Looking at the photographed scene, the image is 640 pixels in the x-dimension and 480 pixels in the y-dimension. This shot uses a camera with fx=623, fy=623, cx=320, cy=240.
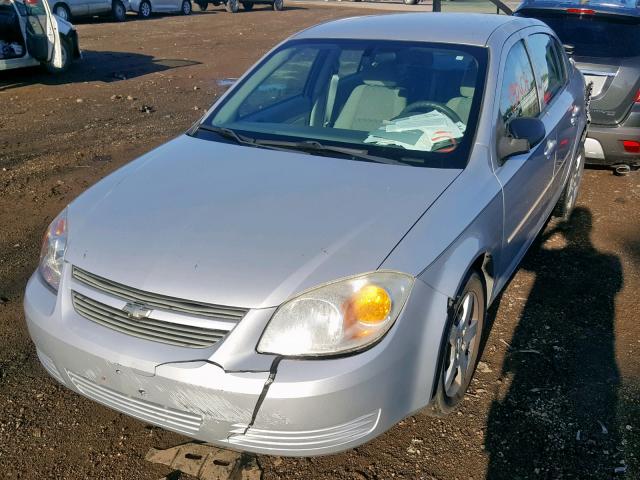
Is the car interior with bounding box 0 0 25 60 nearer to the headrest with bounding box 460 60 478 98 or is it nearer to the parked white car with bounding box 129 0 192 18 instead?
the headrest with bounding box 460 60 478 98

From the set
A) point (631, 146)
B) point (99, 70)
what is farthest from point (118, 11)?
point (631, 146)

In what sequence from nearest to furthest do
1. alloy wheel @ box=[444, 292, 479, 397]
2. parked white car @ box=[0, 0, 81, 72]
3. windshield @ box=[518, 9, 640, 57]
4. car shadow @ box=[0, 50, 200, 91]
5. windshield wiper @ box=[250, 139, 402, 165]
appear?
alloy wheel @ box=[444, 292, 479, 397]
windshield wiper @ box=[250, 139, 402, 165]
windshield @ box=[518, 9, 640, 57]
parked white car @ box=[0, 0, 81, 72]
car shadow @ box=[0, 50, 200, 91]

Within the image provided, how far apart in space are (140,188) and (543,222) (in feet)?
8.68

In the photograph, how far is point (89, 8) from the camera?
1872cm

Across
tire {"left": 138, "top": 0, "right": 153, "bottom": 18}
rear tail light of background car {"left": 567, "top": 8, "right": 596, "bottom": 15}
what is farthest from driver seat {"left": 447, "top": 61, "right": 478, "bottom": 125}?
tire {"left": 138, "top": 0, "right": 153, "bottom": 18}

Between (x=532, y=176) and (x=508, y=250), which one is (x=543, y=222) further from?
(x=508, y=250)

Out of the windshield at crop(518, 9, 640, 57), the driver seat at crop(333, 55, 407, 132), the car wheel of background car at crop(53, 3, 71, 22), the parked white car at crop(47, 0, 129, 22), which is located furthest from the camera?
the parked white car at crop(47, 0, 129, 22)

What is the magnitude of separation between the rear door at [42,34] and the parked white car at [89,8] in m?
7.91

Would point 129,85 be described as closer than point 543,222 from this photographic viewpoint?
No

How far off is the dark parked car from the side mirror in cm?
289

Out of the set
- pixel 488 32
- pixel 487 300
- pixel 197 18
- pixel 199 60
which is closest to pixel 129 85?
pixel 199 60

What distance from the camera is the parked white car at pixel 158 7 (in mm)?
21452

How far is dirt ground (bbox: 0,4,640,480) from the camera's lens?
2582mm

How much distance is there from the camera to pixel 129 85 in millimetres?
10141
